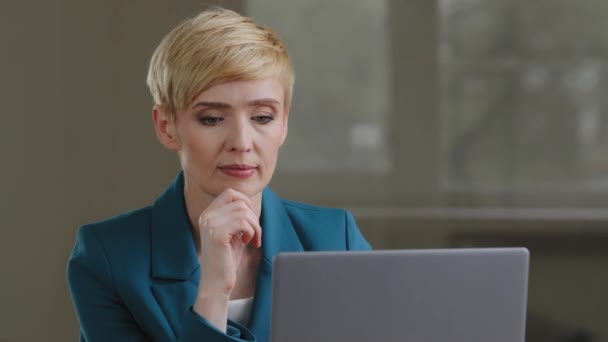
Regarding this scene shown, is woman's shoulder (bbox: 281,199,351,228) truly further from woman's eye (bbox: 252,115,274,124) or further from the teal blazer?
woman's eye (bbox: 252,115,274,124)

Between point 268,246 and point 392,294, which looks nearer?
point 392,294

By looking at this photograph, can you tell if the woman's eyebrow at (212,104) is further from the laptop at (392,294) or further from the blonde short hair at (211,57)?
the laptop at (392,294)

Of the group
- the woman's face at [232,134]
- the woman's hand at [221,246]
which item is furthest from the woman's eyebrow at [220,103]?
the woman's hand at [221,246]

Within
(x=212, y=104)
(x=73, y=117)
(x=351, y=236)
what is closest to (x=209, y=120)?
(x=212, y=104)

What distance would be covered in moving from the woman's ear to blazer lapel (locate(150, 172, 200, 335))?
9 cm

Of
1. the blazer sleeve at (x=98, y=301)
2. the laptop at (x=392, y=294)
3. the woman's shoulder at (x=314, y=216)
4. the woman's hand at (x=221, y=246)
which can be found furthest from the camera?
the woman's shoulder at (x=314, y=216)

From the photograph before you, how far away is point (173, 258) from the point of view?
132 centimetres

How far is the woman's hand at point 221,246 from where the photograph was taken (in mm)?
1179

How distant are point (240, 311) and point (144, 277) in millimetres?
161

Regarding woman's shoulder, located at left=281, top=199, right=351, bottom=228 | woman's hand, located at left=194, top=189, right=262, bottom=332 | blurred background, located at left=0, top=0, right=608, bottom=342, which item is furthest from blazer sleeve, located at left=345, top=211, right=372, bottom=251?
blurred background, located at left=0, top=0, right=608, bottom=342

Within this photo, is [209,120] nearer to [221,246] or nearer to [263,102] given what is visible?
[263,102]

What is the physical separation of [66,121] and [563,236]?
70.7 inches

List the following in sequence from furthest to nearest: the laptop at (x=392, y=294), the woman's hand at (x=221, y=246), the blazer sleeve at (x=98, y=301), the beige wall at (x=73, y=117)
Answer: the beige wall at (x=73, y=117) → the blazer sleeve at (x=98, y=301) → the woman's hand at (x=221, y=246) → the laptop at (x=392, y=294)

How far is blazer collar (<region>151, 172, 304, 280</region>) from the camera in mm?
1319
